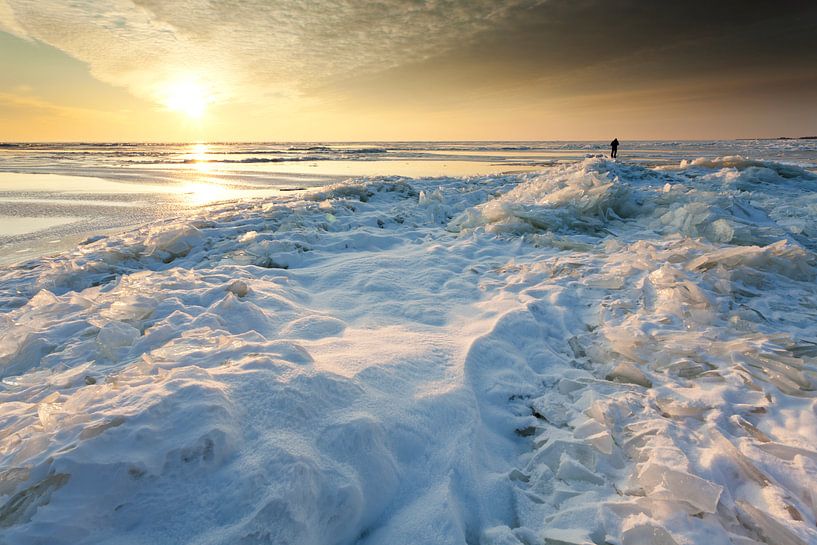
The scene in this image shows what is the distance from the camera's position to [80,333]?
2.93 meters

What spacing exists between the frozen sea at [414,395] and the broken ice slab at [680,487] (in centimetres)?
1

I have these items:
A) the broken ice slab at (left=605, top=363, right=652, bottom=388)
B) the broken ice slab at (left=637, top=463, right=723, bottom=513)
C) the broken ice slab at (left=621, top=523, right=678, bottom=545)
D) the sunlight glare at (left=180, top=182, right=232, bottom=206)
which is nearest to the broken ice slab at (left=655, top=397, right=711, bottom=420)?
the broken ice slab at (left=605, top=363, right=652, bottom=388)

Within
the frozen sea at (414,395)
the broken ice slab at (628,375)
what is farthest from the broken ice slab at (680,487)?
the broken ice slab at (628,375)

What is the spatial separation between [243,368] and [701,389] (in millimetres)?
2635

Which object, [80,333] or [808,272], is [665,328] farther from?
[80,333]

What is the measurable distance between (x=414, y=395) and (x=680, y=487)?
129 centimetres

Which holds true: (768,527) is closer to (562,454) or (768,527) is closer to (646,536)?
(646,536)

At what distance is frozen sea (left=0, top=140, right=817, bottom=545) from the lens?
1.49 m

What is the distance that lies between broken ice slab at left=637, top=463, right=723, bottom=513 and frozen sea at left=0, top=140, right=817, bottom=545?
1cm

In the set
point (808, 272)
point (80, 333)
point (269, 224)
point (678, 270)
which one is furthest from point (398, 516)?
point (269, 224)

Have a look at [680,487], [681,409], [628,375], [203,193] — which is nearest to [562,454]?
[680,487]

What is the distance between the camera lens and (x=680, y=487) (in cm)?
165

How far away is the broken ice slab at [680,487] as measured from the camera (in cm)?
157

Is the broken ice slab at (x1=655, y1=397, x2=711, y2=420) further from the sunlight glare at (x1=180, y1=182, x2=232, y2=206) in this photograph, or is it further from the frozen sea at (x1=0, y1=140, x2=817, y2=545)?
the sunlight glare at (x1=180, y1=182, x2=232, y2=206)
